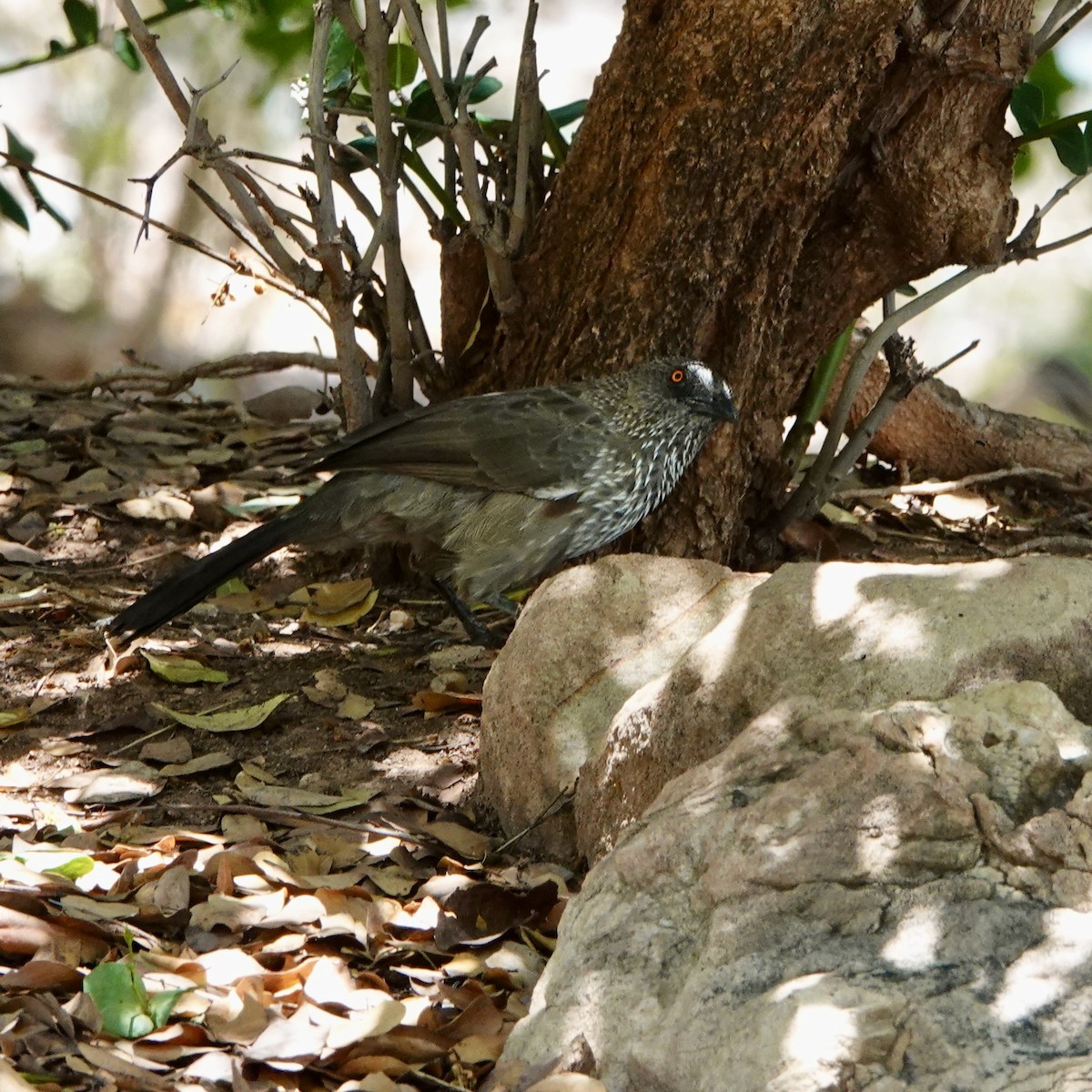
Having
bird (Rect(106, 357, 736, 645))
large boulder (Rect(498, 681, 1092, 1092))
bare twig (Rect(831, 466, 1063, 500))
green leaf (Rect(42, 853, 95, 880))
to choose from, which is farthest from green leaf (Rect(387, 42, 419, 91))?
large boulder (Rect(498, 681, 1092, 1092))

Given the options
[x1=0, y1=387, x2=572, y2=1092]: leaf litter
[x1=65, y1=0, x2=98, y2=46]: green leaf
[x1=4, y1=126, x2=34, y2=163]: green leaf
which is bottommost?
[x1=0, y1=387, x2=572, y2=1092]: leaf litter

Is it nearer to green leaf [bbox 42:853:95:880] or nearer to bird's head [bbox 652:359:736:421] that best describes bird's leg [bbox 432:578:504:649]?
bird's head [bbox 652:359:736:421]

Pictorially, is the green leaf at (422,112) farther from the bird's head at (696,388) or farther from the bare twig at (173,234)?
the bird's head at (696,388)

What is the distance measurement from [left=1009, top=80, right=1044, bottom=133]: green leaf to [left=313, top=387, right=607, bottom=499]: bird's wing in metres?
1.64

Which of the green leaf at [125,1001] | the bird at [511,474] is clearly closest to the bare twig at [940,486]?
the bird at [511,474]

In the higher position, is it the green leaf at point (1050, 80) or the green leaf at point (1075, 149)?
the green leaf at point (1050, 80)

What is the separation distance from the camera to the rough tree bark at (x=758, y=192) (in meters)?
4.19

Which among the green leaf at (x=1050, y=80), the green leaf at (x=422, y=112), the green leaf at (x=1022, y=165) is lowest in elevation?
the green leaf at (x=1022, y=165)

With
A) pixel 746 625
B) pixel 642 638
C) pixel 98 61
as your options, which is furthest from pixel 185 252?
pixel 746 625

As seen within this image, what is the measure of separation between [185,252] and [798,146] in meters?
4.66

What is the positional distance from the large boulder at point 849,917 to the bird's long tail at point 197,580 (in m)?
2.23

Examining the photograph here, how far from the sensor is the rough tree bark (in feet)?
13.8

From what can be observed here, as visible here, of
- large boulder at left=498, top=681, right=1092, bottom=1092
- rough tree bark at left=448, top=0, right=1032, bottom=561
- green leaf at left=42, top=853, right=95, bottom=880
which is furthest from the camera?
rough tree bark at left=448, top=0, right=1032, bottom=561

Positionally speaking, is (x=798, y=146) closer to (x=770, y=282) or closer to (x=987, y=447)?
(x=770, y=282)
